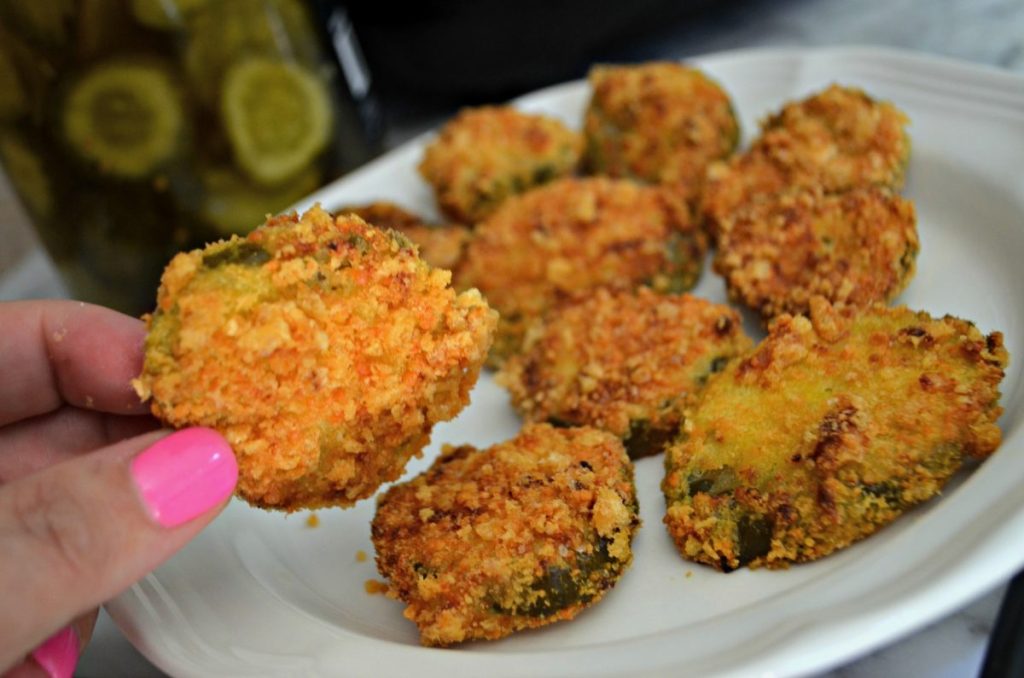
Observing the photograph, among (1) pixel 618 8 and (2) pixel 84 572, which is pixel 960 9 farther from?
(2) pixel 84 572

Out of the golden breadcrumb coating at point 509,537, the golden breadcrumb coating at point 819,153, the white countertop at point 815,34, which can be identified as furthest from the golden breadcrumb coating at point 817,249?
the white countertop at point 815,34

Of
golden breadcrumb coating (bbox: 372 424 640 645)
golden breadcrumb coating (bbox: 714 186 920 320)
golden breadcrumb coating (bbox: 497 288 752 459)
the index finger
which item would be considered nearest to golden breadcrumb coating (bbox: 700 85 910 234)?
golden breadcrumb coating (bbox: 714 186 920 320)

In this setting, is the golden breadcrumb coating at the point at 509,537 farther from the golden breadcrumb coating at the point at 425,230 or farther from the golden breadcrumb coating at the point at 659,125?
the golden breadcrumb coating at the point at 659,125

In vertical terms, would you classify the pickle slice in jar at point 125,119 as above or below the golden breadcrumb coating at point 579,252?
above

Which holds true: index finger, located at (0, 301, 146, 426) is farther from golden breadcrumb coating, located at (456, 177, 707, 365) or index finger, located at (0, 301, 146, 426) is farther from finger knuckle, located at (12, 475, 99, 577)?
golden breadcrumb coating, located at (456, 177, 707, 365)

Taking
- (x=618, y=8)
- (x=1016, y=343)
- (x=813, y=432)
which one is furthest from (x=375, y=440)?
(x=618, y=8)

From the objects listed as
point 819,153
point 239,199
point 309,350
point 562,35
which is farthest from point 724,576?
point 562,35
